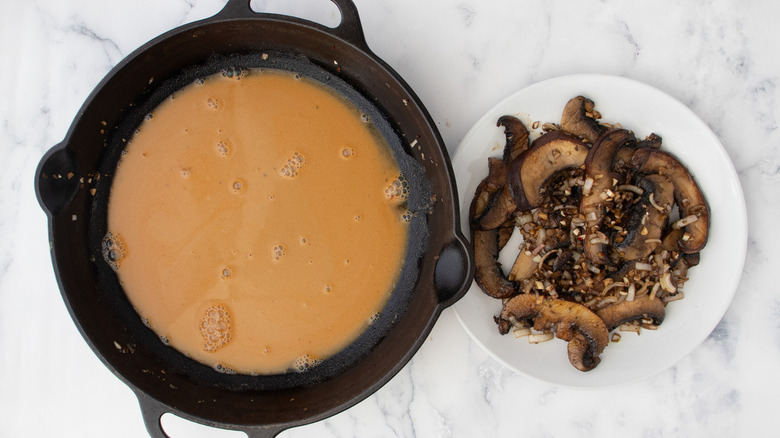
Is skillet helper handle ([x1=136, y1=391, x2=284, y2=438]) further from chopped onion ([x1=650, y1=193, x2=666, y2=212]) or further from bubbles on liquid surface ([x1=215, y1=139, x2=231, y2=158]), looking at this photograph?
chopped onion ([x1=650, y1=193, x2=666, y2=212])

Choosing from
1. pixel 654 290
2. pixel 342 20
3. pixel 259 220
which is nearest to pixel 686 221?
pixel 654 290

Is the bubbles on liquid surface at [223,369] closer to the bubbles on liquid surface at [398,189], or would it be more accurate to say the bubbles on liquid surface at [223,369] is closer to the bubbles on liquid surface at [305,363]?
the bubbles on liquid surface at [305,363]

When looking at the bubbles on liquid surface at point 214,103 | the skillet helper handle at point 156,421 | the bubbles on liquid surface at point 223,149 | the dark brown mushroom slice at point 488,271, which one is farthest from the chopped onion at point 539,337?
the bubbles on liquid surface at point 214,103

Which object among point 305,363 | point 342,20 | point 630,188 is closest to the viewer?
point 342,20

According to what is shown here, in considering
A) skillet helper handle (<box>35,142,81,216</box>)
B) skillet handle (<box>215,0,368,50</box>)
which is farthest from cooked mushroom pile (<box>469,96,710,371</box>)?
skillet helper handle (<box>35,142,81,216</box>)

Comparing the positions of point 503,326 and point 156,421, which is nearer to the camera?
point 156,421

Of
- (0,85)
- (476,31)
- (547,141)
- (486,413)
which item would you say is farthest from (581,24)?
(0,85)

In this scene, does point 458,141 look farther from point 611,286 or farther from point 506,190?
point 611,286
